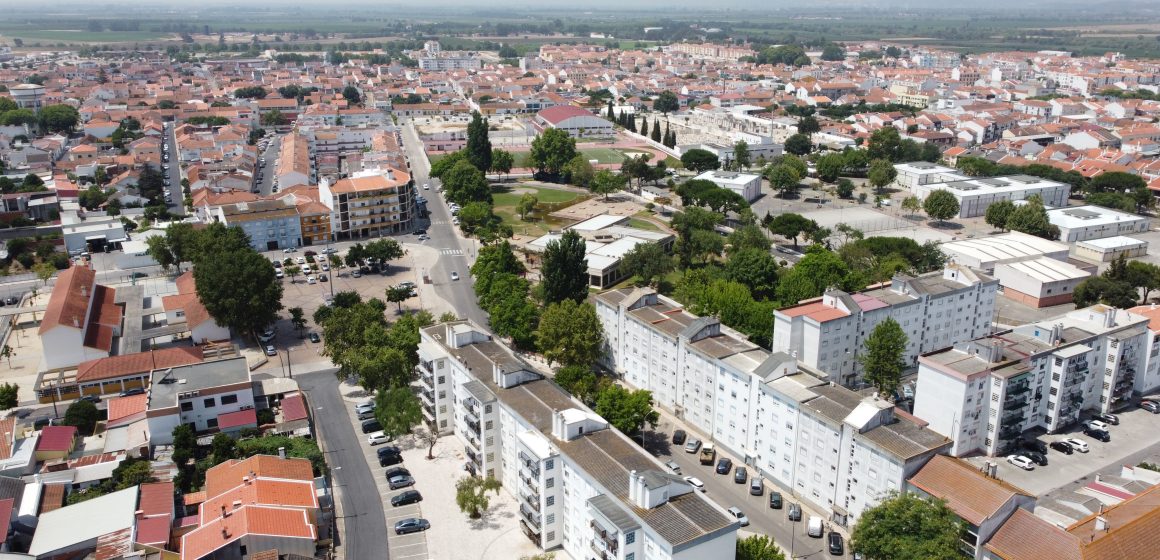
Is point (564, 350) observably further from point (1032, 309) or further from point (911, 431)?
point (1032, 309)

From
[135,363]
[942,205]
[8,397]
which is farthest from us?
[942,205]

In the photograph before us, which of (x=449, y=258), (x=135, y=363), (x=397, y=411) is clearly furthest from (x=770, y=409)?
(x=449, y=258)

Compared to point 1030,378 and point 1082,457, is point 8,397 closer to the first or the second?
point 1030,378

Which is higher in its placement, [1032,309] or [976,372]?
[976,372]

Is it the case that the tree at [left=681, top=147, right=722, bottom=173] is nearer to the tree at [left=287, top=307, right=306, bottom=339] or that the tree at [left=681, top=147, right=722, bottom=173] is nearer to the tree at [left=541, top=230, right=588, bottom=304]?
the tree at [left=541, top=230, right=588, bottom=304]

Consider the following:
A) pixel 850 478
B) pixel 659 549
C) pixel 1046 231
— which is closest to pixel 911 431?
pixel 850 478

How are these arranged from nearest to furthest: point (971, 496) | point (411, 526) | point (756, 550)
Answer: point (756, 550)
point (971, 496)
point (411, 526)
